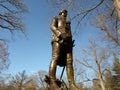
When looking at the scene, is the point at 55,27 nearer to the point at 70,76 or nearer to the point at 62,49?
the point at 62,49

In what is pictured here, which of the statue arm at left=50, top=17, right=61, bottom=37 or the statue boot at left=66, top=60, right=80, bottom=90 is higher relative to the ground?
the statue arm at left=50, top=17, right=61, bottom=37

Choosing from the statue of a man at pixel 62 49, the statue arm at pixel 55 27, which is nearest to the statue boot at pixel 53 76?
the statue of a man at pixel 62 49

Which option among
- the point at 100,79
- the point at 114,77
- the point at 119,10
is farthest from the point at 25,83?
the point at 119,10

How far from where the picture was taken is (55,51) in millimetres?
5480

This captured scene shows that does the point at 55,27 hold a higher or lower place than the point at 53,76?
higher

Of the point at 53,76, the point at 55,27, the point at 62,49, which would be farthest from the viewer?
the point at 55,27

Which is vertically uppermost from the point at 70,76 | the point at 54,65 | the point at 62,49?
the point at 62,49

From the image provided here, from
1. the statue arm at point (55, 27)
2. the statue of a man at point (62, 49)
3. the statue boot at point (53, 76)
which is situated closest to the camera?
the statue boot at point (53, 76)

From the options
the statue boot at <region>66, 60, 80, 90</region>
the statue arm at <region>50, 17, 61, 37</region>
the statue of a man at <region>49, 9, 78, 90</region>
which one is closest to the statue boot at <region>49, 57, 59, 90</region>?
the statue of a man at <region>49, 9, 78, 90</region>

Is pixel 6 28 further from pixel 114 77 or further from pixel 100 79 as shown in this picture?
pixel 114 77

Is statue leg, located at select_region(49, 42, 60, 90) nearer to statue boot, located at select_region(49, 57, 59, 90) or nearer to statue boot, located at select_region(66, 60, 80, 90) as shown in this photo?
statue boot, located at select_region(49, 57, 59, 90)

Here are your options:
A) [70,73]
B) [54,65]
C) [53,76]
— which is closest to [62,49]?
[54,65]

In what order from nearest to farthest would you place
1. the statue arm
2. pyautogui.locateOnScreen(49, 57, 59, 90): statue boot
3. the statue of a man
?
pyautogui.locateOnScreen(49, 57, 59, 90): statue boot → the statue of a man → the statue arm

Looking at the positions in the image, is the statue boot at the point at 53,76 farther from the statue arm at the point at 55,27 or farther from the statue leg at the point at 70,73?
the statue arm at the point at 55,27
